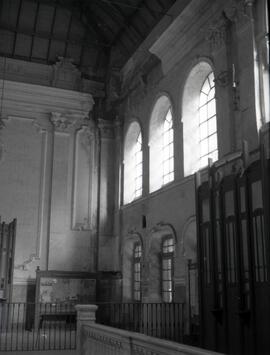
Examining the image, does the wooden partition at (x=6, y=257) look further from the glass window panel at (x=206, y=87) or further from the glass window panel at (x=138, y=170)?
the glass window panel at (x=206, y=87)

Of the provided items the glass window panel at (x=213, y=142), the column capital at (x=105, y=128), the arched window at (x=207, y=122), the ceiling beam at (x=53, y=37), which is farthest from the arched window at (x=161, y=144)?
the ceiling beam at (x=53, y=37)

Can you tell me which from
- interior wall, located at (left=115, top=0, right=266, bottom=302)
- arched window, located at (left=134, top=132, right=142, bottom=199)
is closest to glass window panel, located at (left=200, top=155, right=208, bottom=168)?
interior wall, located at (left=115, top=0, right=266, bottom=302)

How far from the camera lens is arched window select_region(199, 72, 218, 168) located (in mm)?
Answer: 12062

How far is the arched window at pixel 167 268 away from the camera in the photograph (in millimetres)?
13406

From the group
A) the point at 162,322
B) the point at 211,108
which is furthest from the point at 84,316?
the point at 211,108

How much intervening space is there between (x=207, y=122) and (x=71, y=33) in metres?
7.98

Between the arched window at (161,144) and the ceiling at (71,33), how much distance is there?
292cm

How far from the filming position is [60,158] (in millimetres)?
17203

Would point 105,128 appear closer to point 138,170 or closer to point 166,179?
point 138,170

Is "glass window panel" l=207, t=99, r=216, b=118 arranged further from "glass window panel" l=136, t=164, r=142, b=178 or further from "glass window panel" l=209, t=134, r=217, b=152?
"glass window panel" l=136, t=164, r=142, b=178

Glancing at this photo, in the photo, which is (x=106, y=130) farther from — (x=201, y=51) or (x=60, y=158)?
(x=201, y=51)

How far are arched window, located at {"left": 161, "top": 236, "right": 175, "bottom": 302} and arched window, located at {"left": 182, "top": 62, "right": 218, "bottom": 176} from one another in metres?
2.39

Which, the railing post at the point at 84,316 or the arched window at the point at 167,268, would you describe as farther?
the arched window at the point at 167,268

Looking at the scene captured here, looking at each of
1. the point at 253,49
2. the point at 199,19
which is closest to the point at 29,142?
the point at 199,19
